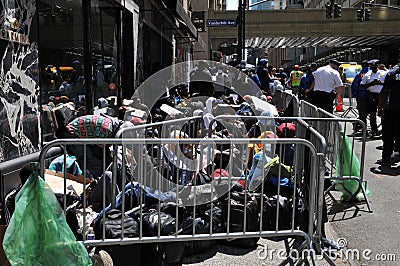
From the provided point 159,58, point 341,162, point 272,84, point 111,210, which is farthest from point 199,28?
point 111,210

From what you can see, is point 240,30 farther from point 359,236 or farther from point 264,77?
point 359,236

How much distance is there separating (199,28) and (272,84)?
42.3 ft

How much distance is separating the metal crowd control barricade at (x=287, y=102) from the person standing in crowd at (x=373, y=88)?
2081 millimetres

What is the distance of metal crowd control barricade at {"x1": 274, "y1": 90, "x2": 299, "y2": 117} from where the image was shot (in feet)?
32.9

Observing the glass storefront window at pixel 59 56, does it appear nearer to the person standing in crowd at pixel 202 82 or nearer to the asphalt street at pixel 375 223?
the person standing in crowd at pixel 202 82

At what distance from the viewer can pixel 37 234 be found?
11.2 ft

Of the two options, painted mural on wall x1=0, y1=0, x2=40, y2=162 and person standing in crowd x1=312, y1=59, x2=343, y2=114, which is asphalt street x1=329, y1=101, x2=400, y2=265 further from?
person standing in crowd x1=312, y1=59, x2=343, y2=114

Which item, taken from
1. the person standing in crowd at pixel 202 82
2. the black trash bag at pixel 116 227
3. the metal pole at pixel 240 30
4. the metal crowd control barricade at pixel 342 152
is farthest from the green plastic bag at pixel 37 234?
the metal pole at pixel 240 30

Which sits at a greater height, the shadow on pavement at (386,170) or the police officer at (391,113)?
the police officer at (391,113)

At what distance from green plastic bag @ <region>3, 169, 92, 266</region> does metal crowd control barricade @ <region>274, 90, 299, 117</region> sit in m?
7.02

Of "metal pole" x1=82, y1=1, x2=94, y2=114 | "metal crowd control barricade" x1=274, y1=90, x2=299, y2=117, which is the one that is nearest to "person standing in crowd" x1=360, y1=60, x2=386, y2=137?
"metal crowd control barricade" x1=274, y1=90, x2=299, y2=117

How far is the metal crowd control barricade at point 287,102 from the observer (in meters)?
10.0

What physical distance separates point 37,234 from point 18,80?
2397 mm

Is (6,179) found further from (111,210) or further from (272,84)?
(272,84)
